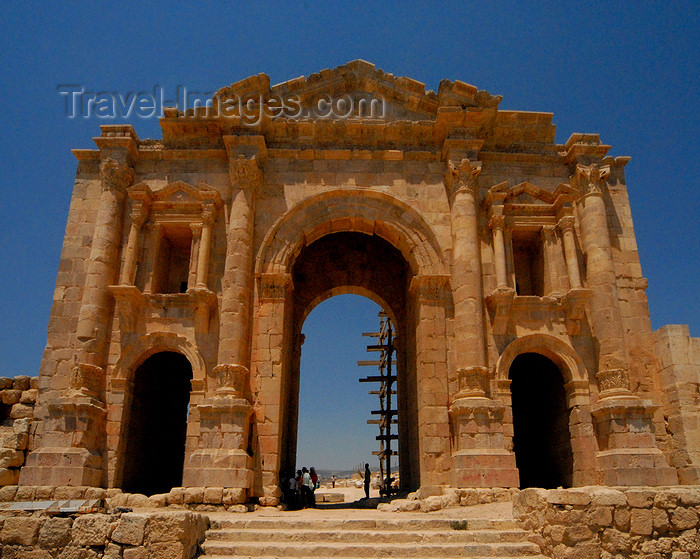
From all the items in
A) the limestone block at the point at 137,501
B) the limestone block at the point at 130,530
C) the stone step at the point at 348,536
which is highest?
the limestone block at the point at 137,501

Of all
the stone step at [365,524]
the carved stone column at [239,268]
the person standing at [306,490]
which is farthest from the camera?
the person standing at [306,490]

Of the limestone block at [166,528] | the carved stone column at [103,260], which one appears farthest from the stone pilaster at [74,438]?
the limestone block at [166,528]

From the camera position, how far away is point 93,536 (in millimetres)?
7348

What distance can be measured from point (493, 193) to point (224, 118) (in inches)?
284

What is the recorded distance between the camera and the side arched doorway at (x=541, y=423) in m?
14.3

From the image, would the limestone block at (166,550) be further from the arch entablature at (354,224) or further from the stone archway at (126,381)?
the arch entablature at (354,224)

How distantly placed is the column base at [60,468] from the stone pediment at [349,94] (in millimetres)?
9326

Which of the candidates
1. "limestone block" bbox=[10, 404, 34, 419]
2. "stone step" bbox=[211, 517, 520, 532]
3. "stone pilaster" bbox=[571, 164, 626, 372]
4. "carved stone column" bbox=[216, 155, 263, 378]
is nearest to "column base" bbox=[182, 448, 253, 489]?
"carved stone column" bbox=[216, 155, 263, 378]

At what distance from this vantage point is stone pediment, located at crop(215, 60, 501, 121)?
15.2 metres

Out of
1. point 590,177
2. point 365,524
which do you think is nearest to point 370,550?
point 365,524

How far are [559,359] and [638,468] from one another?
2893mm

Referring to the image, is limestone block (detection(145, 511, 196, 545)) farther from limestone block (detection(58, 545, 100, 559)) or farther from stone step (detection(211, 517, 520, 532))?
stone step (detection(211, 517, 520, 532))

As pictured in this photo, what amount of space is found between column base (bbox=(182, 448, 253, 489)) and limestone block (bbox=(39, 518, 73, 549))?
4.72m

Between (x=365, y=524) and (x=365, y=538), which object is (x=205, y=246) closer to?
(x=365, y=524)
